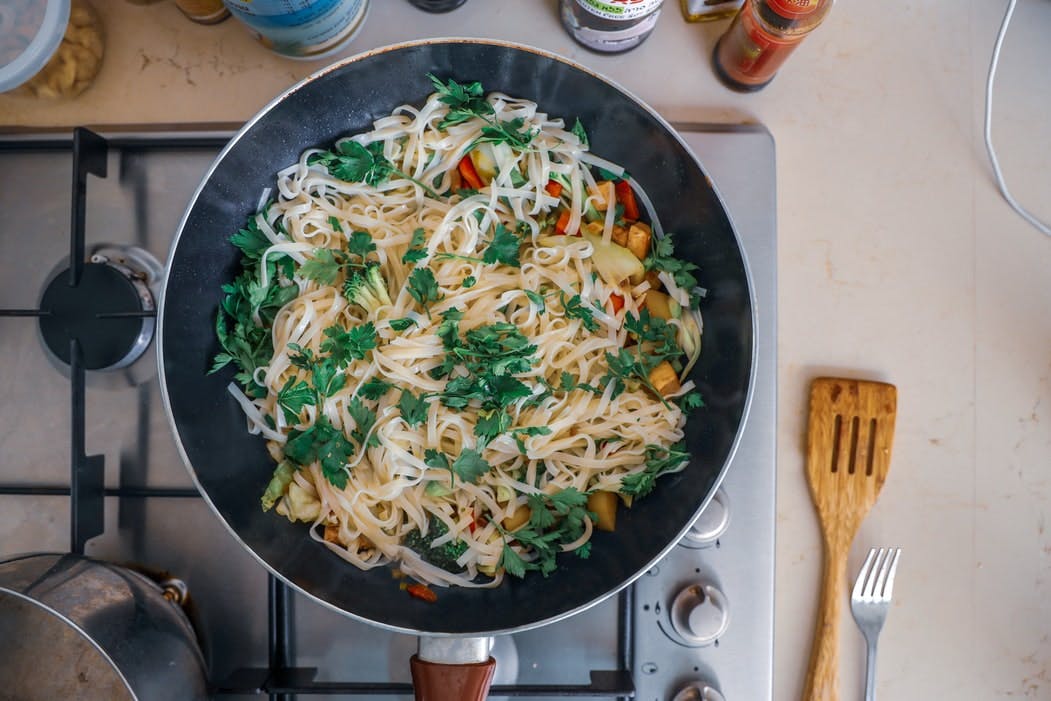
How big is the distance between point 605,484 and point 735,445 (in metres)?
0.20

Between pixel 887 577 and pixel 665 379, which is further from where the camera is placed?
pixel 887 577

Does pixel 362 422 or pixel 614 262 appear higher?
pixel 614 262

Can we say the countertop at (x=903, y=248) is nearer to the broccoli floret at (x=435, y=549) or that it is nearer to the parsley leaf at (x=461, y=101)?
the parsley leaf at (x=461, y=101)

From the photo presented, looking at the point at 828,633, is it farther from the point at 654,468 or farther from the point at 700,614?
the point at 654,468

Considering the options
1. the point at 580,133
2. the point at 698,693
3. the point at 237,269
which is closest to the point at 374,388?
the point at 237,269

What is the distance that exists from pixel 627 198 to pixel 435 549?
599 mm

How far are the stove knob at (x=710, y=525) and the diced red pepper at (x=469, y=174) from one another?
59cm

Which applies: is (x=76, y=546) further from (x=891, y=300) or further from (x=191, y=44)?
(x=891, y=300)

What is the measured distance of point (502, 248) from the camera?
104 cm

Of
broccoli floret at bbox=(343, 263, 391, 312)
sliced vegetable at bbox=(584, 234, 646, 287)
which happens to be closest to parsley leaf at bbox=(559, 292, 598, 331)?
sliced vegetable at bbox=(584, 234, 646, 287)

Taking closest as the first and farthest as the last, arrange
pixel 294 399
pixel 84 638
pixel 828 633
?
pixel 84 638 → pixel 294 399 → pixel 828 633

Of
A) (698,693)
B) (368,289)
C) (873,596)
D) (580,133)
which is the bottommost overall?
(698,693)

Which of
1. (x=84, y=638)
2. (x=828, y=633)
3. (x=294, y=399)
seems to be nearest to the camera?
(x=84, y=638)

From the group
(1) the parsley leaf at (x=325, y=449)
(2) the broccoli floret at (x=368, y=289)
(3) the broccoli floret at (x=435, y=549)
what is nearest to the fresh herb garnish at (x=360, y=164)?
(2) the broccoli floret at (x=368, y=289)
